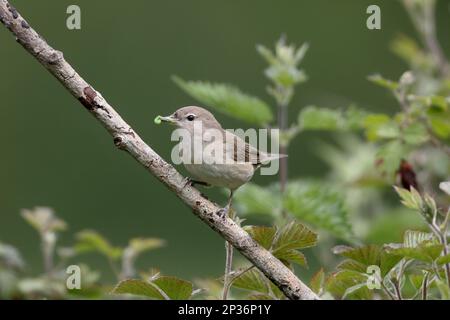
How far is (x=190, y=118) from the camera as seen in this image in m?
2.63

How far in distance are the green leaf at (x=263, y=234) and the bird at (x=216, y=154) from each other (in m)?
0.38

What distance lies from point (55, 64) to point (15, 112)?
5297 mm

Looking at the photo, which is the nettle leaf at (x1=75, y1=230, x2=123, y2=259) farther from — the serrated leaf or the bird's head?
the serrated leaf

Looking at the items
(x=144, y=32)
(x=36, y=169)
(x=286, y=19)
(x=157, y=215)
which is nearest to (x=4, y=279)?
(x=157, y=215)

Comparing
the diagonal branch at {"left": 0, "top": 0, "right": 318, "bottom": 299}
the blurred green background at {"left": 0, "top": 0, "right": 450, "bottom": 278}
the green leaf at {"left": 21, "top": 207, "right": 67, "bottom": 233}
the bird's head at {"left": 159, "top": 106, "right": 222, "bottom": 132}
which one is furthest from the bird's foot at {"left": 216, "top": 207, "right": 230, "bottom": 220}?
the blurred green background at {"left": 0, "top": 0, "right": 450, "bottom": 278}

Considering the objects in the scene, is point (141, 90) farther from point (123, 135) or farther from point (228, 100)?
point (123, 135)

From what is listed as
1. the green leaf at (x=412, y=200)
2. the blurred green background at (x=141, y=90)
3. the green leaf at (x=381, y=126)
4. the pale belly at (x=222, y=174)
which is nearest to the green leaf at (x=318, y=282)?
the green leaf at (x=412, y=200)

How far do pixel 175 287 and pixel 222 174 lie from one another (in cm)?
68

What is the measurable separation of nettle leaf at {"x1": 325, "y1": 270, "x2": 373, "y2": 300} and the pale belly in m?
0.54

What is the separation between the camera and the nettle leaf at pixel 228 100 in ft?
8.31

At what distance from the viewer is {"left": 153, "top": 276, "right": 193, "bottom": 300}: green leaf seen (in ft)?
5.60

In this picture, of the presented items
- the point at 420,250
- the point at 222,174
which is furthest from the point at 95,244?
the point at 420,250

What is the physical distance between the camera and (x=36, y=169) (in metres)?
6.73
